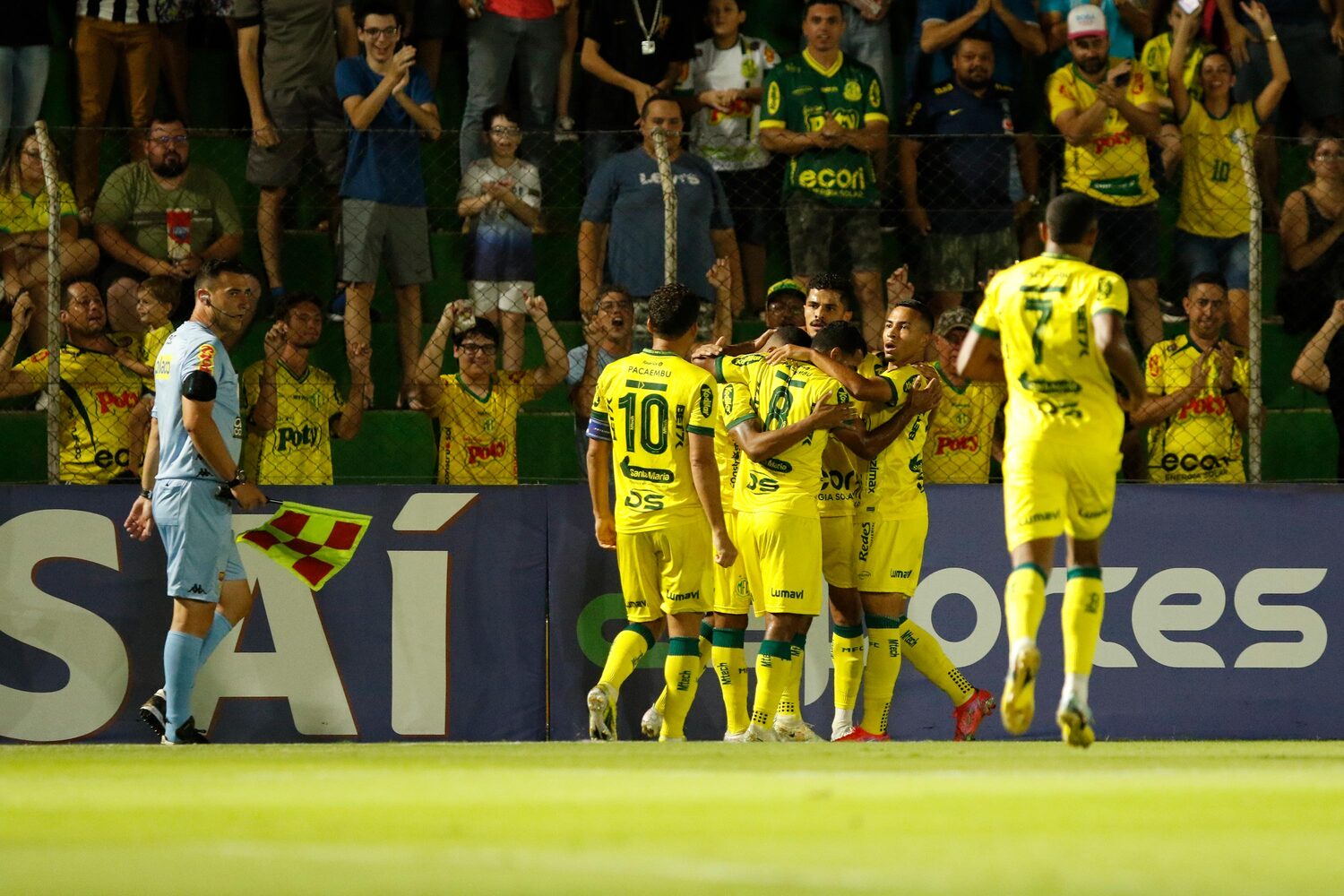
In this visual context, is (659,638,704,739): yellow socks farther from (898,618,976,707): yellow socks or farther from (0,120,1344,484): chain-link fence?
(0,120,1344,484): chain-link fence

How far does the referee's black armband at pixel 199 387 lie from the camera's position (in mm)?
8695

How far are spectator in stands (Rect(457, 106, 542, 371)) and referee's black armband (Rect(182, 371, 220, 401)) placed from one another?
3.13m

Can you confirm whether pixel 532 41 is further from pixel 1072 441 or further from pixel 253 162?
pixel 1072 441

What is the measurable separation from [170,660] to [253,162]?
14.6 ft

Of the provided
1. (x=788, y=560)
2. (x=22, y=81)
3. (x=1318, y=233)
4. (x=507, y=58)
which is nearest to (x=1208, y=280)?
(x=1318, y=233)

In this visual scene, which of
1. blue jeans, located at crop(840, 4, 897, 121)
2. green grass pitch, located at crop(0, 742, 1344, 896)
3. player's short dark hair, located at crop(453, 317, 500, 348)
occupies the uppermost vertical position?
blue jeans, located at crop(840, 4, 897, 121)

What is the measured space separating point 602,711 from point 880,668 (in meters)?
1.54

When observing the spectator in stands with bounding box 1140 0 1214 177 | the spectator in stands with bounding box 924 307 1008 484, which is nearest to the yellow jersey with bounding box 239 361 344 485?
the spectator in stands with bounding box 924 307 1008 484

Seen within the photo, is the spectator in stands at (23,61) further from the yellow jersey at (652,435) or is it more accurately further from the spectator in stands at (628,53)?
the yellow jersey at (652,435)

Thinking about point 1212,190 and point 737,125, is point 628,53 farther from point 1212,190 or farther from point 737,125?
point 1212,190

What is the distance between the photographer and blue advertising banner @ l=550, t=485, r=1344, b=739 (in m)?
10.4

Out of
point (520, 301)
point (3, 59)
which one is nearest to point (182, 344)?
point (520, 301)

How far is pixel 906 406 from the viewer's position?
9.30 meters

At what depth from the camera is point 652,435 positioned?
30.2 ft
